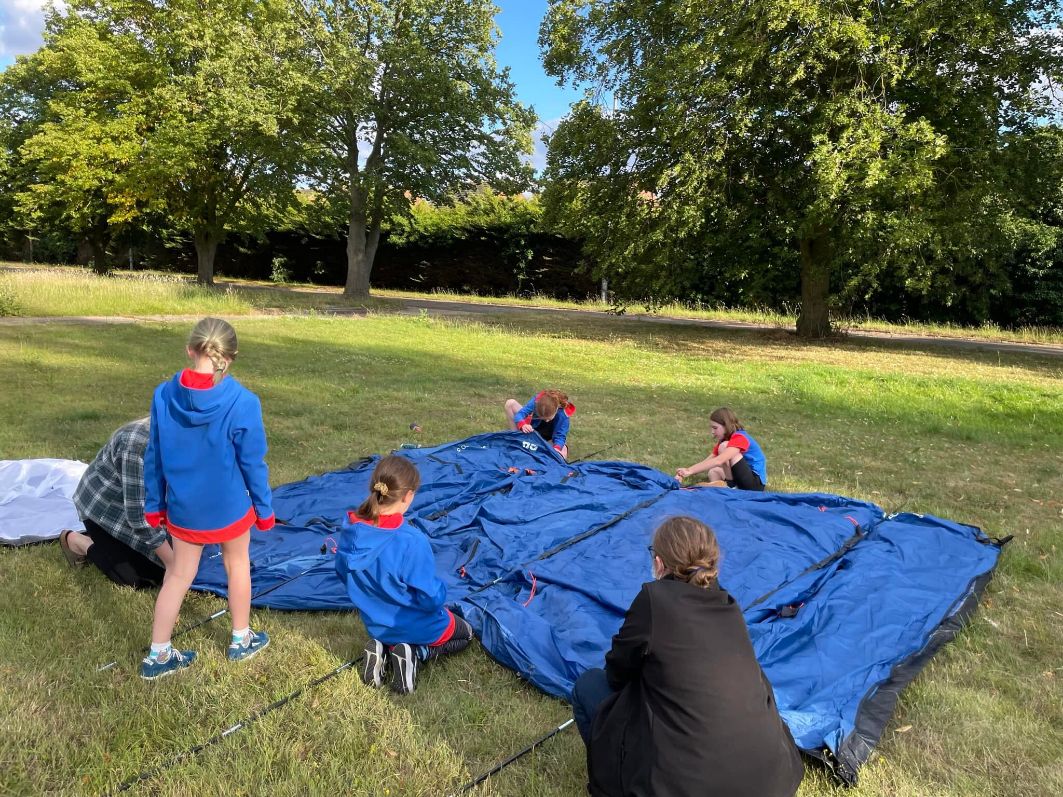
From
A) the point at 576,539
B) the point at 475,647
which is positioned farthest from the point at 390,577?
the point at 576,539

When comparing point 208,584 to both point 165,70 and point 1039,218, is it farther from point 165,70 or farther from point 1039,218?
point 165,70

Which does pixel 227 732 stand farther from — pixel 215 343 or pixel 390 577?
pixel 215 343

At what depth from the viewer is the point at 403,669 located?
302 cm

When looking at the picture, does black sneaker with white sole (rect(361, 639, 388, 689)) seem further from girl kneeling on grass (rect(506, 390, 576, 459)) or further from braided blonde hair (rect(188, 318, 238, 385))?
girl kneeling on grass (rect(506, 390, 576, 459))

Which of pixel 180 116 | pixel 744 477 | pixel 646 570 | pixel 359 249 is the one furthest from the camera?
pixel 359 249

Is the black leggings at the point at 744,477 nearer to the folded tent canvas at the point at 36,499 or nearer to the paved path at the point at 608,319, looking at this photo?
the folded tent canvas at the point at 36,499

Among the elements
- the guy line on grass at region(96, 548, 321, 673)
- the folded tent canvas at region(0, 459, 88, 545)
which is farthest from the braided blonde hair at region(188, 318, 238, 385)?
the folded tent canvas at region(0, 459, 88, 545)

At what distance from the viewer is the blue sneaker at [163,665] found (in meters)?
3.01

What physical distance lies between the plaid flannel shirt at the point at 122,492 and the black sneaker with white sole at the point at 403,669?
1.50m

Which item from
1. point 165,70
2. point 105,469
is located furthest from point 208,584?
point 165,70

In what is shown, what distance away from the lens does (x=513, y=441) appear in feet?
21.8

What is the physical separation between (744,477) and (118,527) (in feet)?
14.0

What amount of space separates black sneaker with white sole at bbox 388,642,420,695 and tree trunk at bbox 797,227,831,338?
15.9 meters

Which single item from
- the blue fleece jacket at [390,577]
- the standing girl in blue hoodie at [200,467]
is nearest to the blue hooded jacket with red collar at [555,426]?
the blue fleece jacket at [390,577]
